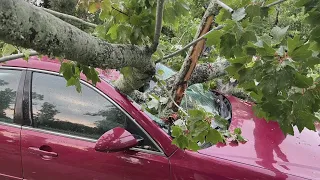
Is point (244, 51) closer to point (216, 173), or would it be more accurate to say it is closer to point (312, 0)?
point (312, 0)

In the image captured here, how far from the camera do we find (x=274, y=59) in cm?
111

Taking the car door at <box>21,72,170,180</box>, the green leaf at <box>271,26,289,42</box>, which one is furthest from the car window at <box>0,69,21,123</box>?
the green leaf at <box>271,26,289,42</box>

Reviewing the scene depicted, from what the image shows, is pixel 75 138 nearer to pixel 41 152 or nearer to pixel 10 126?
pixel 41 152

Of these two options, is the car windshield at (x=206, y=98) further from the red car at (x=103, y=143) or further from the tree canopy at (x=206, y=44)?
the tree canopy at (x=206, y=44)

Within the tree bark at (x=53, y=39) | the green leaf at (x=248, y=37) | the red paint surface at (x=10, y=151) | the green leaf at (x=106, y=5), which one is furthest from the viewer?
the red paint surface at (x=10, y=151)

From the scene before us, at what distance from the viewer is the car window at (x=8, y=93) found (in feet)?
9.12

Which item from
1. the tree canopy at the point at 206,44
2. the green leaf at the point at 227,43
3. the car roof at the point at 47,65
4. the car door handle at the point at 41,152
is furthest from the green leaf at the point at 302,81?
the car door handle at the point at 41,152

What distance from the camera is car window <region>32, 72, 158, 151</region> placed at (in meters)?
2.58

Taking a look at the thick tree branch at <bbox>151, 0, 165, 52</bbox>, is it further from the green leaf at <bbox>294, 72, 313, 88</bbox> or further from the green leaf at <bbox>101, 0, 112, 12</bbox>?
Result: the green leaf at <bbox>294, 72, 313, 88</bbox>

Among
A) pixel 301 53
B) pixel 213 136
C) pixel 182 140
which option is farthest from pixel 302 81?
pixel 182 140

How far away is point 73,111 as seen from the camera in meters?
2.65

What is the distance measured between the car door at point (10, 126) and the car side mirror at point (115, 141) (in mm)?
724

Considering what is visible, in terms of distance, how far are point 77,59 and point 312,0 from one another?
86 cm

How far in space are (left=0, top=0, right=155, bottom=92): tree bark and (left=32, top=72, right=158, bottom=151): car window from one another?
823 mm
